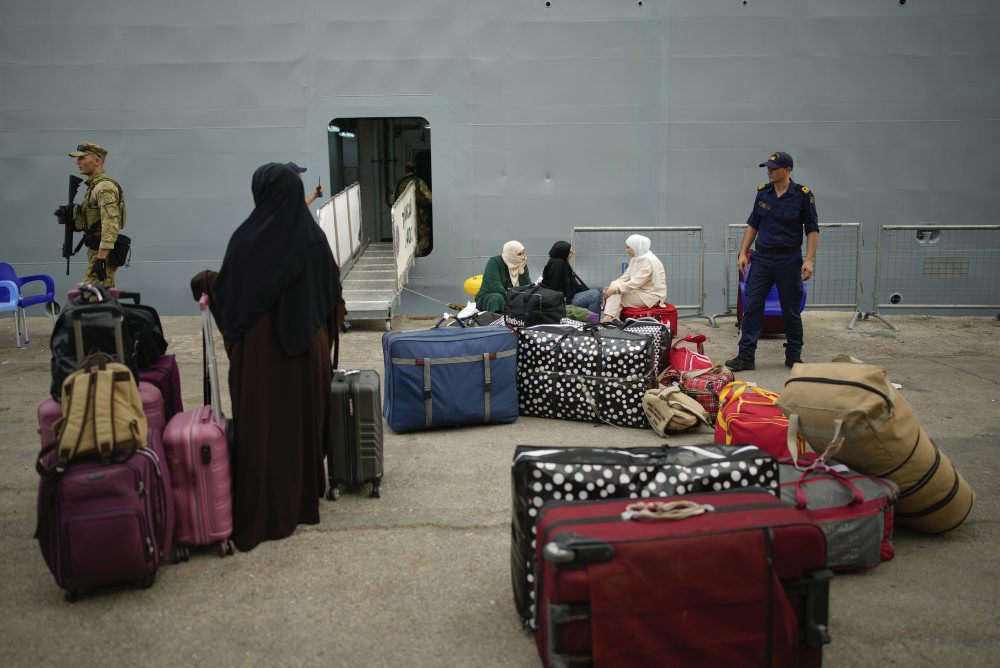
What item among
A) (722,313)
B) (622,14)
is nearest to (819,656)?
(722,313)

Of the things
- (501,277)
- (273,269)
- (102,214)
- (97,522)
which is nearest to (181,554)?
(97,522)

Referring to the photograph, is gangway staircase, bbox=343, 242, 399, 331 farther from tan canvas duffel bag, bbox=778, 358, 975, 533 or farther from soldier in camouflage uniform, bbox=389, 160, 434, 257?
tan canvas duffel bag, bbox=778, 358, 975, 533

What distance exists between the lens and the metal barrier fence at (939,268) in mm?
10711

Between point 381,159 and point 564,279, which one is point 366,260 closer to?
point 381,159

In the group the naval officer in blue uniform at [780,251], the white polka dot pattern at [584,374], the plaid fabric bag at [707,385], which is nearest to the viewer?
the white polka dot pattern at [584,374]

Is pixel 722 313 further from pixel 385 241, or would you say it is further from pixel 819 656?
pixel 819 656

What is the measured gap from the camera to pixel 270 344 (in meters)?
4.13

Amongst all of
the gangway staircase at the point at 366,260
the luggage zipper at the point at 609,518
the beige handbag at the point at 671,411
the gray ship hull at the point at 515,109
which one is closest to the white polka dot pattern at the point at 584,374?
the beige handbag at the point at 671,411

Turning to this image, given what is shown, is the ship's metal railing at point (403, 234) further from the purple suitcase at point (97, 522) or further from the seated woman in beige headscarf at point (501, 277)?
the purple suitcase at point (97, 522)

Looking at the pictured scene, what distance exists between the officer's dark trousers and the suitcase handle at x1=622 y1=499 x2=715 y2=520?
498cm

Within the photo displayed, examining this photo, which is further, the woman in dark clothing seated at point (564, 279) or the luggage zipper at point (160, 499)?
the woman in dark clothing seated at point (564, 279)

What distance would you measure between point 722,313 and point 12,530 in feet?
27.7

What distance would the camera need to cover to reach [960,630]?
3.34 m

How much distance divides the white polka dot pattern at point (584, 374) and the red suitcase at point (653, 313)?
1.89 m
